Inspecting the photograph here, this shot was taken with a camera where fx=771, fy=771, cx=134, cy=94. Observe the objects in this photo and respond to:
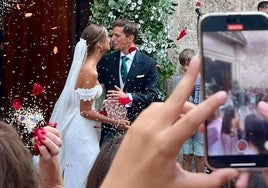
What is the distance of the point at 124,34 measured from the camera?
269 inches

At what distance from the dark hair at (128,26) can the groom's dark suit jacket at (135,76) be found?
172 mm

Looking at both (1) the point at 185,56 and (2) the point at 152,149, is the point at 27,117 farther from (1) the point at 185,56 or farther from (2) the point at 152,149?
(2) the point at 152,149

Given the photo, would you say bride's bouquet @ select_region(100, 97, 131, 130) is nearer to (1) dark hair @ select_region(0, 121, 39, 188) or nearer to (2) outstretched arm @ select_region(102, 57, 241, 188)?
(1) dark hair @ select_region(0, 121, 39, 188)

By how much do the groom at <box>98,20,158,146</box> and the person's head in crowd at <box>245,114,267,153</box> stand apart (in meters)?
5.04

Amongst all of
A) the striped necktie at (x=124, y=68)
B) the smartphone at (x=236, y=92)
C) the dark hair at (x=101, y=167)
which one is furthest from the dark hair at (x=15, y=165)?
the striped necktie at (x=124, y=68)

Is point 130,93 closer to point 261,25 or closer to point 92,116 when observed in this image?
point 92,116

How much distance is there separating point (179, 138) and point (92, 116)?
17.4 ft

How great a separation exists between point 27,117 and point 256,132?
4.38 m

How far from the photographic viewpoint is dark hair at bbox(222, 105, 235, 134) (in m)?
1.46

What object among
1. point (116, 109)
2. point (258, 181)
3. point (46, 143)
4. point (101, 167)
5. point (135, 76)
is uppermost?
point (46, 143)

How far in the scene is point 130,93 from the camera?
6.55m

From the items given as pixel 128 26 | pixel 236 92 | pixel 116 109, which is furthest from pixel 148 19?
pixel 236 92

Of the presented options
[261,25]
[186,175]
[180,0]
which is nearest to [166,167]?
[186,175]

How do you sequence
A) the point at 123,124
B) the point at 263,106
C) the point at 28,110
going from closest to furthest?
the point at 263,106, the point at 123,124, the point at 28,110
